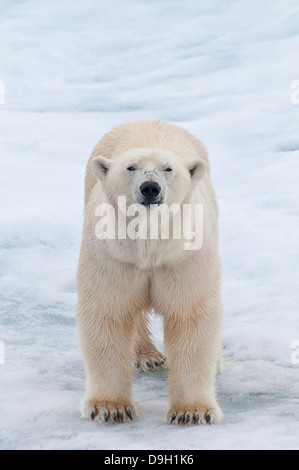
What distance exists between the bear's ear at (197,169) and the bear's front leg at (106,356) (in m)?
0.68

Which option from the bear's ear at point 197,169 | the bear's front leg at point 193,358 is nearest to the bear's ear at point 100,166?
the bear's ear at point 197,169

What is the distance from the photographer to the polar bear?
333cm

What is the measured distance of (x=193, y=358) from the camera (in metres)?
3.55

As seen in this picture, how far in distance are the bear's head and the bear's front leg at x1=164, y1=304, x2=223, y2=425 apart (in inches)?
22.2

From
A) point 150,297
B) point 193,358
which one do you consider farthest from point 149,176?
point 193,358

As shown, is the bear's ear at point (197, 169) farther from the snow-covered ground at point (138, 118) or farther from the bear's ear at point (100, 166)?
the snow-covered ground at point (138, 118)

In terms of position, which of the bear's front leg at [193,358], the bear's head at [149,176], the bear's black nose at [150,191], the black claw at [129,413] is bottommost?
the black claw at [129,413]

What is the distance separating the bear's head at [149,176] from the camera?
304 centimetres

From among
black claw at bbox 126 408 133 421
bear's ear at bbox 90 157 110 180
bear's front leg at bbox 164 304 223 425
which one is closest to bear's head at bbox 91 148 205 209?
bear's ear at bbox 90 157 110 180

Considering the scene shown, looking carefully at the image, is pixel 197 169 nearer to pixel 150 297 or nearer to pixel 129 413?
pixel 150 297

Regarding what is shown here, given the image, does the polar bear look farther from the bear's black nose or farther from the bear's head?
the bear's black nose

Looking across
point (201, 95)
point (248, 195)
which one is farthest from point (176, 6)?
point (248, 195)

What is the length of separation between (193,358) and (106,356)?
0.39 m

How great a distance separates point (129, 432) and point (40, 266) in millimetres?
3016
